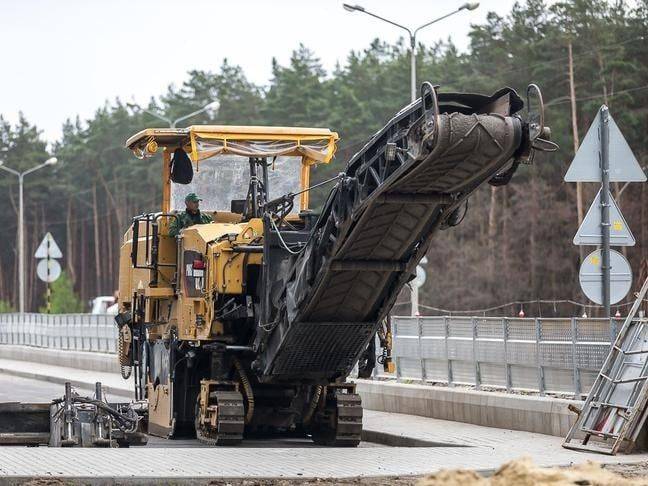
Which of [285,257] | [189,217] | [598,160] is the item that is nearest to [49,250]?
[189,217]

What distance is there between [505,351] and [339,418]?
2.71 meters

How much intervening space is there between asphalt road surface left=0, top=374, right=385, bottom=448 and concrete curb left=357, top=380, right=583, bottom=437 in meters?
1.55

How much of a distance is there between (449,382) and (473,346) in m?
1.00

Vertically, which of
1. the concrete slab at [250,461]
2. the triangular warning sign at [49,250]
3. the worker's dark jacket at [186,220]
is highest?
the triangular warning sign at [49,250]

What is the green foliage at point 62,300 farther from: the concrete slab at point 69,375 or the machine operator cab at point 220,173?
the machine operator cab at point 220,173

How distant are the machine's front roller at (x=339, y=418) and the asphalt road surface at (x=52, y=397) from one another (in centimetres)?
26

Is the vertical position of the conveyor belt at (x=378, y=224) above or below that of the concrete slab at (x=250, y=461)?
above

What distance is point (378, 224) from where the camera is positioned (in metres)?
14.8

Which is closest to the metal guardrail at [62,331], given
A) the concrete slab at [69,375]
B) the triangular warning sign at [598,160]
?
the concrete slab at [69,375]

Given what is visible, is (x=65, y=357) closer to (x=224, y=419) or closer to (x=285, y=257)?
(x=224, y=419)

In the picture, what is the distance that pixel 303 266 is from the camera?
15.7 m

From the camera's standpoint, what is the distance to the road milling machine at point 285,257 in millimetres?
13516

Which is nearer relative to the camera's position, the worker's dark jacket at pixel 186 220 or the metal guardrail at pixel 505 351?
the metal guardrail at pixel 505 351

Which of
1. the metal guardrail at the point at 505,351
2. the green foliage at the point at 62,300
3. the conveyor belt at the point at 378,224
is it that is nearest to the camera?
the conveyor belt at the point at 378,224
